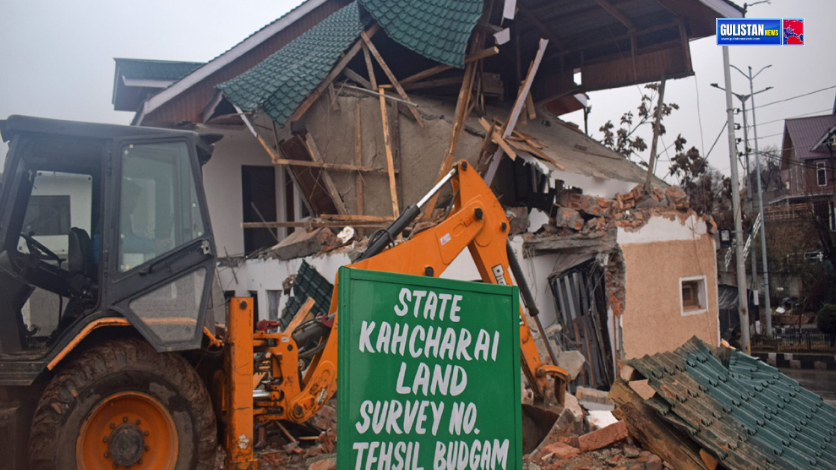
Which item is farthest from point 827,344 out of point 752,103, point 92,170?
point 92,170

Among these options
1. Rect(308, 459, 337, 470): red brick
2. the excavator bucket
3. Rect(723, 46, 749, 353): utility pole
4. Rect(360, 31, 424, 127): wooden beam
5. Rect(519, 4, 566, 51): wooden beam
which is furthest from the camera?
Rect(723, 46, 749, 353): utility pole

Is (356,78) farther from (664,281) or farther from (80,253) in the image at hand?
(80,253)

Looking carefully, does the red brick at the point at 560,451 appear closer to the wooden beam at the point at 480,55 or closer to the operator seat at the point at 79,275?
the operator seat at the point at 79,275

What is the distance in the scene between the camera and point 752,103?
23.8 metres

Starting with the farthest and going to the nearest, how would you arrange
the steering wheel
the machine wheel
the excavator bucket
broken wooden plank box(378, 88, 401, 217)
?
broken wooden plank box(378, 88, 401, 217) → the excavator bucket → the steering wheel → the machine wheel

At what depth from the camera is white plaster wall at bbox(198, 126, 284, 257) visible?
15453mm

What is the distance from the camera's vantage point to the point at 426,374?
9.59ft

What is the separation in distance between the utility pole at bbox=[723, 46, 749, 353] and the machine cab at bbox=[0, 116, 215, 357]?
17704 millimetres

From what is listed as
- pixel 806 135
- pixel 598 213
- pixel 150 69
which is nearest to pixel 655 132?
pixel 598 213

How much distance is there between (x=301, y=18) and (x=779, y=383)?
13.7 m

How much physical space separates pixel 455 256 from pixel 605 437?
2.31m

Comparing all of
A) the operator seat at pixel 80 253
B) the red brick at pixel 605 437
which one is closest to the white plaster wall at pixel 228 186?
the operator seat at pixel 80 253

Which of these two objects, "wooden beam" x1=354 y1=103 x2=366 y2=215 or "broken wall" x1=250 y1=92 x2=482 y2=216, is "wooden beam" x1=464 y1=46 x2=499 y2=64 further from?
"wooden beam" x1=354 y1=103 x2=366 y2=215

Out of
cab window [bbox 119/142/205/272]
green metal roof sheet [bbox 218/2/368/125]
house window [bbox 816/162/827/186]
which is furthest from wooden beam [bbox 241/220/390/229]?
house window [bbox 816/162/827/186]
